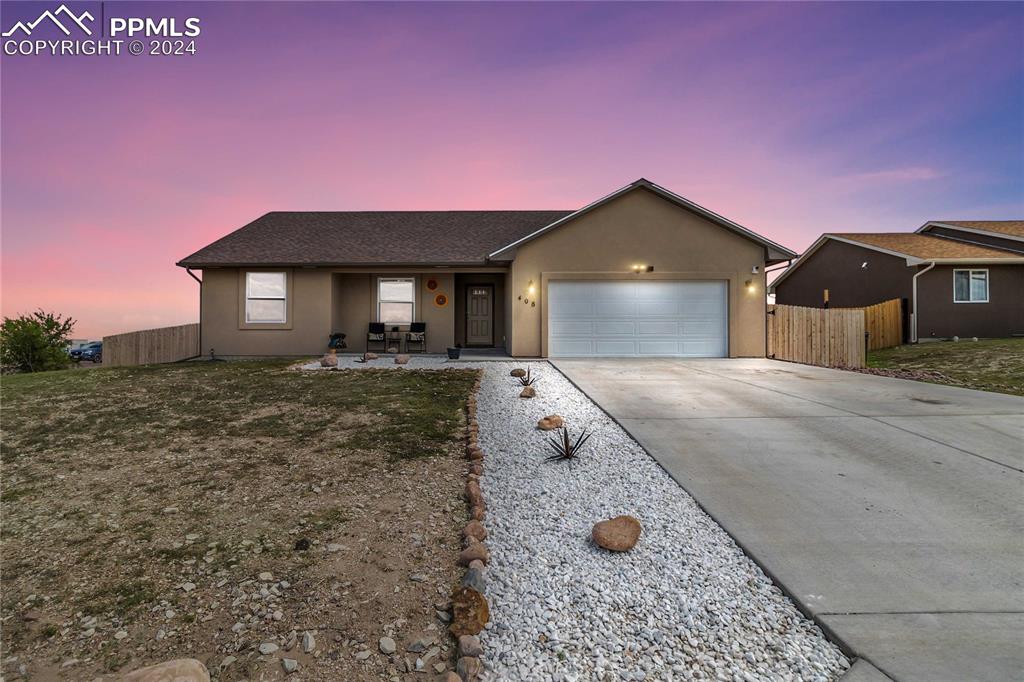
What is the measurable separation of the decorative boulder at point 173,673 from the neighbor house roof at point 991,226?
26.1m

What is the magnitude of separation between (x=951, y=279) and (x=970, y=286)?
0.76 meters

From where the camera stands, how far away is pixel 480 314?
15156 millimetres

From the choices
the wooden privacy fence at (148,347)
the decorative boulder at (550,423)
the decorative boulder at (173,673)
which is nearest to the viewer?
the decorative boulder at (173,673)

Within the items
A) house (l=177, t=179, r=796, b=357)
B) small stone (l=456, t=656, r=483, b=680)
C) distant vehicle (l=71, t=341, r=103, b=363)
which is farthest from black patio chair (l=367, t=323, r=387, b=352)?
distant vehicle (l=71, t=341, r=103, b=363)

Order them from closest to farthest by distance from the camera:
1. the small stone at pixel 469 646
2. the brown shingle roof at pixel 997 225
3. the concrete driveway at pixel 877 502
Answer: the small stone at pixel 469 646, the concrete driveway at pixel 877 502, the brown shingle roof at pixel 997 225

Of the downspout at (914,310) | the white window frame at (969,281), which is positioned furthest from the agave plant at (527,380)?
the white window frame at (969,281)

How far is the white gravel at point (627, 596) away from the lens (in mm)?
1844

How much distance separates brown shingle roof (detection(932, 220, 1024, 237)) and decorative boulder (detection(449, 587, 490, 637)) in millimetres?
25150

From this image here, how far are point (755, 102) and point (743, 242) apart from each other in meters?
3.79

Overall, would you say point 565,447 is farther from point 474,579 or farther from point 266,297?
point 266,297

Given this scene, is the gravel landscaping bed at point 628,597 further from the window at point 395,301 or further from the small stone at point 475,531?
the window at point 395,301

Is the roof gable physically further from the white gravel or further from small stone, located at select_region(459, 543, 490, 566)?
small stone, located at select_region(459, 543, 490, 566)

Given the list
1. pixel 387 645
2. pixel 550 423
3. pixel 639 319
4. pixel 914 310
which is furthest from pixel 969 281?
pixel 387 645

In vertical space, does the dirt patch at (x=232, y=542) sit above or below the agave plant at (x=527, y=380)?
below
